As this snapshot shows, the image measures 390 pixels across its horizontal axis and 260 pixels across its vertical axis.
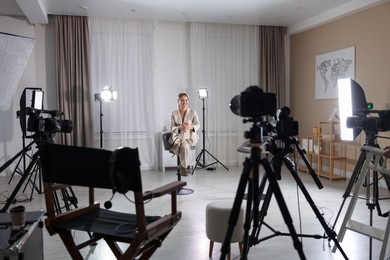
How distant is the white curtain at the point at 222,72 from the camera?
6.31 meters

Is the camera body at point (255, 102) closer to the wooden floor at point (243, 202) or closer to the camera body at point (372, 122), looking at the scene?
the wooden floor at point (243, 202)

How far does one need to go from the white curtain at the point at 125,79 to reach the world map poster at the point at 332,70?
282 centimetres

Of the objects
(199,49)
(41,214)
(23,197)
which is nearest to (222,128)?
(199,49)

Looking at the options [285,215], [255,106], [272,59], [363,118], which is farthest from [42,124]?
[272,59]

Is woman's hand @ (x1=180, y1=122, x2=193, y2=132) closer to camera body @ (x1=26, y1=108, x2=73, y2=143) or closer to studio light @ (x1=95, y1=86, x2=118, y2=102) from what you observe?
studio light @ (x1=95, y1=86, x2=118, y2=102)

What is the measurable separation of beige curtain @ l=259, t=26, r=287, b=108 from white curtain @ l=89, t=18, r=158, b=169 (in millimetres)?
2051

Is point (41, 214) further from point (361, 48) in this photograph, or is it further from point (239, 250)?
point (361, 48)

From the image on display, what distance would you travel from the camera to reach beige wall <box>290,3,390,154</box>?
465 cm

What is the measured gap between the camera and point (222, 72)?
6.39 metres

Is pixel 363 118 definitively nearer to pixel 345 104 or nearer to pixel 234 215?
pixel 234 215

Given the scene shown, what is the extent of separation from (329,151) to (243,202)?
3.15m

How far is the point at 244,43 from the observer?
21.2 feet

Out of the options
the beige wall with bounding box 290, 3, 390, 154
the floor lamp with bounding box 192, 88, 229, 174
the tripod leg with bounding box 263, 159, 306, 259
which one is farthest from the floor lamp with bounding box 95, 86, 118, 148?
the tripod leg with bounding box 263, 159, 306, 259

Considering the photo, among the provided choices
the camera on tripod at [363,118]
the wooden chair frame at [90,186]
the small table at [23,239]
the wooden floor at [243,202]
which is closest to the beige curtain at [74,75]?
the wooden floor at [243,202]
